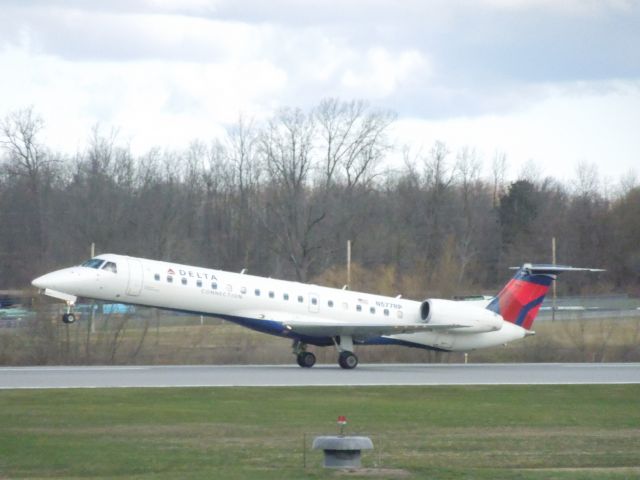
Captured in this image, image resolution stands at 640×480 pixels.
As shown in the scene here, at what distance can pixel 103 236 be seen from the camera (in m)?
65.9

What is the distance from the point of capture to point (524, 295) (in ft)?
119

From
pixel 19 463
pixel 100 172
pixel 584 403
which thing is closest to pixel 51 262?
pixel 100 172

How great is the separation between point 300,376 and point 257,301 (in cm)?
317

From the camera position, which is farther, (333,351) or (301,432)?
(333,351)

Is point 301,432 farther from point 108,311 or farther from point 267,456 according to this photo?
point 108,311

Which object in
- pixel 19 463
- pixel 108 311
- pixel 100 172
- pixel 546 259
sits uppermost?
pixel 100 172

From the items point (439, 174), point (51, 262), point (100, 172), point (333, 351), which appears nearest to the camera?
point (333, 351)

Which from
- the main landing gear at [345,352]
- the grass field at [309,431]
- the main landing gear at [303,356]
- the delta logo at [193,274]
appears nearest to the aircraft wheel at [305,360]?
the main landing gear at [303,356]

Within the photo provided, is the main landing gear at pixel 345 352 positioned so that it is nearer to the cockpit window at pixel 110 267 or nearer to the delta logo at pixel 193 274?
the delta logo at pixel 193 274

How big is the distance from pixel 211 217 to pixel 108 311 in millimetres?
34314

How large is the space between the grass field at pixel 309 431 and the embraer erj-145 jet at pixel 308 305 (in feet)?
20.8

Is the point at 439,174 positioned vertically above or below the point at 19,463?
above

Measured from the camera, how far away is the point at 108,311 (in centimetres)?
4284

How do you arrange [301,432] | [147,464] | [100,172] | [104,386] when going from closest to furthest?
[147,464] → [301,432] → [104,386] → [100,172]
